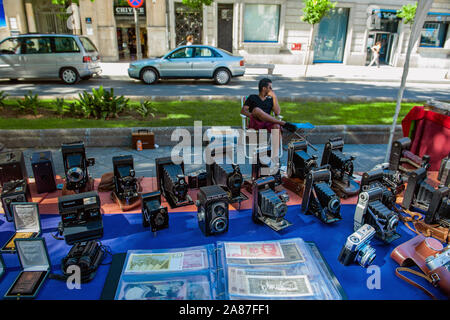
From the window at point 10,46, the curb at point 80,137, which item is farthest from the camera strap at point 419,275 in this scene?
the window at point 10,46

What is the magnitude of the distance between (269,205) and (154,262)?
106 centimetres

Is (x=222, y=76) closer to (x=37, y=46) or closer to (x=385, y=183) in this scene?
(x=37, y=46)

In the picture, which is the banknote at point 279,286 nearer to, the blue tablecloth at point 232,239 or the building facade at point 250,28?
the blue tablecloth at point 232,239

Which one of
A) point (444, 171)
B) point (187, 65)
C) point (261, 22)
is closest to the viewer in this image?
point (444, 171)

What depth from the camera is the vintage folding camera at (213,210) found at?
2.62m

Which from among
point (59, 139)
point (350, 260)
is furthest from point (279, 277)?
point (59, 139)

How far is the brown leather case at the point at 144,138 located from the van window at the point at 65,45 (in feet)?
22.1

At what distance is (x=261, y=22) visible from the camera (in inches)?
696

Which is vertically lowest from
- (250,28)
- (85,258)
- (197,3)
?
(85,258)

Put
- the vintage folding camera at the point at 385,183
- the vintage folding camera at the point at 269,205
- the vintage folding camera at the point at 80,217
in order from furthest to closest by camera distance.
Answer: the vintage folding camera at the point at 385,183, the vintage folding camera at the point at 269,205, the vintage folding camera at the point at 80,217

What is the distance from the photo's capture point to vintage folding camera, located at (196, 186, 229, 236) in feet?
8.59

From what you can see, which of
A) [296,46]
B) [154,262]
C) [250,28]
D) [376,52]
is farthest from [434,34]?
[154,262]

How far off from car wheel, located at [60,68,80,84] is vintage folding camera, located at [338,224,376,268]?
36.4 feet

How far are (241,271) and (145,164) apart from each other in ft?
11.1
